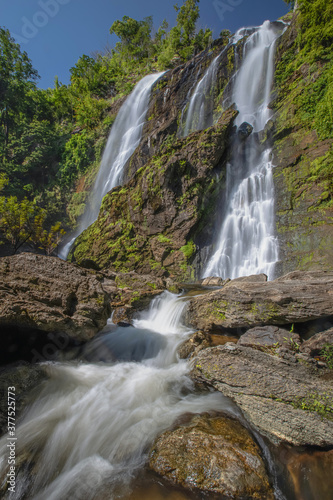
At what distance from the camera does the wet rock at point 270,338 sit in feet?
15.3

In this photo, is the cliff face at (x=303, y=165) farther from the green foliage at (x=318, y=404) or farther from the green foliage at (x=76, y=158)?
the green foliage at (x=76, y=158)

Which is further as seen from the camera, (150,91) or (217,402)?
(150,91)

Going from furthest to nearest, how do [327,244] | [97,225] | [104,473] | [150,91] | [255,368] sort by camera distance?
[150,91], [97,225], [327,244], [255,368], [104,473]

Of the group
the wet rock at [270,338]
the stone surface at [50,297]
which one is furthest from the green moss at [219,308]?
the stone surface at [50,297]

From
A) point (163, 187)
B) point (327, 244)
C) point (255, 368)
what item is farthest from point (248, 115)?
point (255, 368)

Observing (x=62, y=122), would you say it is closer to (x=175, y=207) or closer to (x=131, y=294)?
(x=175, y=207)

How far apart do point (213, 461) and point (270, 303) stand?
3261 mm

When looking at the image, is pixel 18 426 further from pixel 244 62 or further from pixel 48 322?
pixel 244 62

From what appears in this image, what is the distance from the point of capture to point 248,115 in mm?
16859

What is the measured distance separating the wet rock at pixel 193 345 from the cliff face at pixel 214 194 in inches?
276

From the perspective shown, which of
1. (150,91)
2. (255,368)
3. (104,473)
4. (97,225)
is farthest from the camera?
(150,91)

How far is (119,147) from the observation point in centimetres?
2473

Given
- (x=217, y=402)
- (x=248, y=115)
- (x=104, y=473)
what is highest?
(x=248, y=115)

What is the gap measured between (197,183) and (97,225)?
872 centimetres
